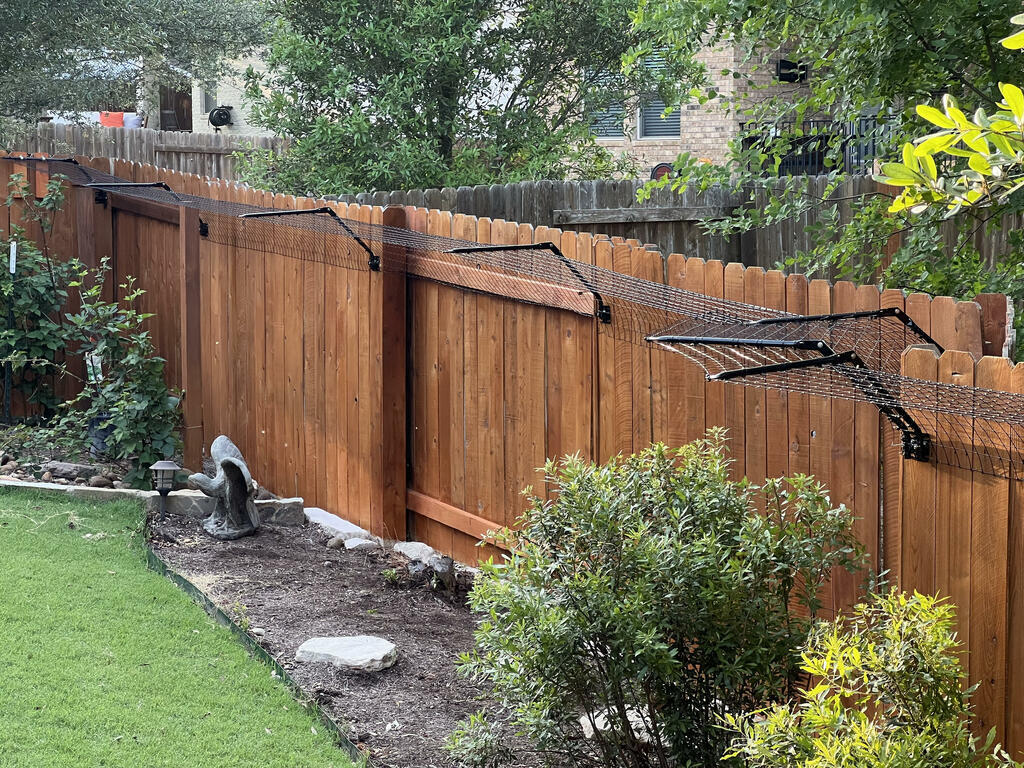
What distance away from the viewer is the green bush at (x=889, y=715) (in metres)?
2.62

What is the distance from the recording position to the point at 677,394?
14.9 feet

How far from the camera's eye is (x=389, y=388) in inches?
254

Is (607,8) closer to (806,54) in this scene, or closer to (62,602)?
(806,54)

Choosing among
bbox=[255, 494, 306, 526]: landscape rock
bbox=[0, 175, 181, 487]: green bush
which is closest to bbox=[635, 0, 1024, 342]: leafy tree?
bbox=[255, 494, 306, 526]: landscape rock

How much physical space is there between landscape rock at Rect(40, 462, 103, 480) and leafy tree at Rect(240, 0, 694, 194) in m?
2.97

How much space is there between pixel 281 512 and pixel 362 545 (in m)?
0.77

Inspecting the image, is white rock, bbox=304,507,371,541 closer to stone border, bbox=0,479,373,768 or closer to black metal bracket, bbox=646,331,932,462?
stone border, bbox=0,479,373,768

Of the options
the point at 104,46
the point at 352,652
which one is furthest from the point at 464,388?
the point at 104,46

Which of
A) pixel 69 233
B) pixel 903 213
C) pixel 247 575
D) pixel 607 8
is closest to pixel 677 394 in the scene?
pixel 903 213

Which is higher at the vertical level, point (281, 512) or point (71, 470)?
point (71, 470)

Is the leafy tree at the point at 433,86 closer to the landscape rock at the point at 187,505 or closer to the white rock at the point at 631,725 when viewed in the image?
the landscape rock at the point at 187,505

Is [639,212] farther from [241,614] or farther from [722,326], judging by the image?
[722,326]

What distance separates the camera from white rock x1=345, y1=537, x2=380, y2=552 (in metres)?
6.65

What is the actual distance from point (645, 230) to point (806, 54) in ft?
14.3
